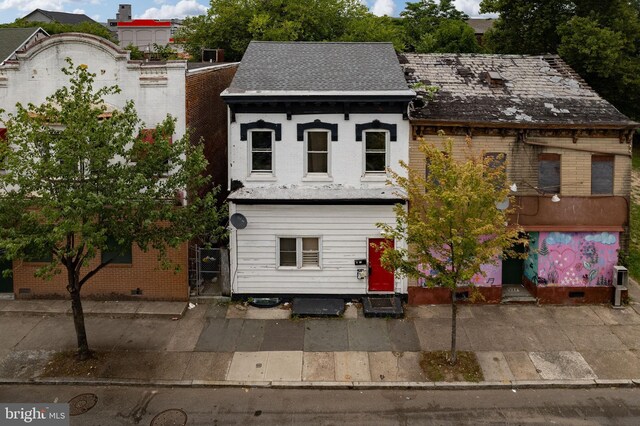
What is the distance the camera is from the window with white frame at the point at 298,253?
1884 cm

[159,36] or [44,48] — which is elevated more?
[159,36]

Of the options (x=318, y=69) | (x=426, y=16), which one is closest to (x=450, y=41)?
(x=426, y=16)

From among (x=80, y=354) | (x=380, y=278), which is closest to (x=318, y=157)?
(x=380, y=278)

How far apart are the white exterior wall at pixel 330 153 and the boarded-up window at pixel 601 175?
6339 millimetres

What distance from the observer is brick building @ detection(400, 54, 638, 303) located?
1838cm

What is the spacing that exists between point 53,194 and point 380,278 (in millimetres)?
10399

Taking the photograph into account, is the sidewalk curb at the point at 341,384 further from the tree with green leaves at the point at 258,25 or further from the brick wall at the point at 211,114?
the tree with green leaves at the point at 258,25

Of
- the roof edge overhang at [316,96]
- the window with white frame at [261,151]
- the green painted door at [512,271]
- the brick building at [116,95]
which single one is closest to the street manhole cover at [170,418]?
the brick building at [116,95]

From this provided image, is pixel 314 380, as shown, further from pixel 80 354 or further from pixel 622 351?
pixel 622 351

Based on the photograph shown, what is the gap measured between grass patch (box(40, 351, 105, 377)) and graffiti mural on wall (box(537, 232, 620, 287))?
13.9m

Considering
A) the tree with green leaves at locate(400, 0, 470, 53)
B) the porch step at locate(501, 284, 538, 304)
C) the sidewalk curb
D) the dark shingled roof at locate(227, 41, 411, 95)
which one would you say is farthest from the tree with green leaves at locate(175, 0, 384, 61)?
the sidewalk curb

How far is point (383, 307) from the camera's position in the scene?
18.2 m

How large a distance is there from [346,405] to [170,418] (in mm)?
4075

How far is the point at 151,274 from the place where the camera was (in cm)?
1866
